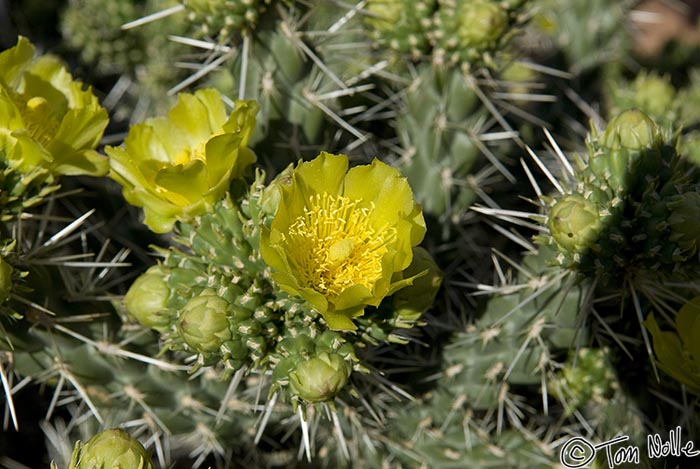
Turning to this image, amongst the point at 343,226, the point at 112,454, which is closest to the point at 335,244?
the point at 343,226

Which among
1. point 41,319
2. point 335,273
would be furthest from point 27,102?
point 335,273

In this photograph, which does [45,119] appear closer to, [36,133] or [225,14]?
[36,133]

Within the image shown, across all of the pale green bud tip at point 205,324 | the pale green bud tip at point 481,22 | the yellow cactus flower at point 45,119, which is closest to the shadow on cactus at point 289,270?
the pale green bud tip at point 205,324

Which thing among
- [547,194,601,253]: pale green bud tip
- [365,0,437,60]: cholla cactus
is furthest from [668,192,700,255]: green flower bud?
[365,0,437,60]: cholla cactus

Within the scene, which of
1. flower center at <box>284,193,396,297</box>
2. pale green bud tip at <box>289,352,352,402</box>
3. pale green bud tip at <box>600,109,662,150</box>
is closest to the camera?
pale green bud tip at <box>289,352,352,402</box>

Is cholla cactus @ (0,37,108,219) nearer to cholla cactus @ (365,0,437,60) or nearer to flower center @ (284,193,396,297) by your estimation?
flower center @ (284,193,396,297)

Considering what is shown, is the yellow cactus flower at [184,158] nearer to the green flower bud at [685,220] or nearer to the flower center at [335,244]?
the flower center at [335,244]

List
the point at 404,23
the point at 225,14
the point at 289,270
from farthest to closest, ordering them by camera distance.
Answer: the point at 404,23
the point at 225,14
the point at 289,270
